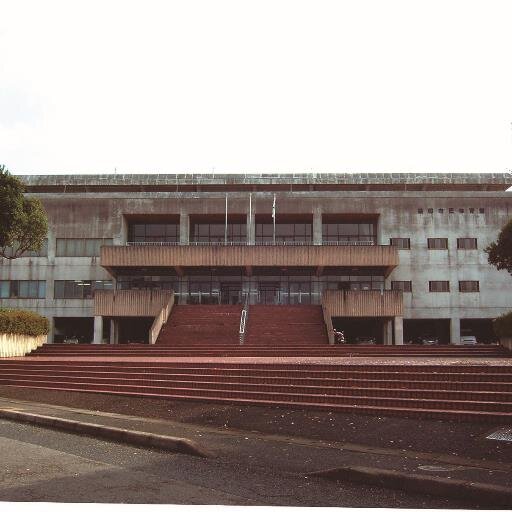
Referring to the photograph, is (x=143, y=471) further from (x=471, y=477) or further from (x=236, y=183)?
(x=236, y=183)

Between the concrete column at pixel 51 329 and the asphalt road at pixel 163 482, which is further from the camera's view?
the concrete column at pixel 51 329

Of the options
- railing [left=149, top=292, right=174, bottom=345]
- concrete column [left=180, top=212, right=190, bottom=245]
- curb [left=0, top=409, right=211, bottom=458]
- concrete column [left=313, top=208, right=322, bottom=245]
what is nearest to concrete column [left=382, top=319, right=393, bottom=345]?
concrete column [left=313, top=208, right=322, bottom=245]

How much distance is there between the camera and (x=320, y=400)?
14.0m

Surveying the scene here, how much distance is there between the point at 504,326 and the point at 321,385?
39.0ft

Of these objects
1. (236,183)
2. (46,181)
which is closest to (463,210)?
(236,183)

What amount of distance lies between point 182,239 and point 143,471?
115 ft

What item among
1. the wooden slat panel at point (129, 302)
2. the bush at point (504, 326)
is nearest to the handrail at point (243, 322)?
the wooden slat panel at point (129, 302)

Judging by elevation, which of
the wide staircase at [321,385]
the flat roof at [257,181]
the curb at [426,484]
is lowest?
the curb at [426,484]

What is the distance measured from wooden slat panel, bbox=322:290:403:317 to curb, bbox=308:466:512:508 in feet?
99.6

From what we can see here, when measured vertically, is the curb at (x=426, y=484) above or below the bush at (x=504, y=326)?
below

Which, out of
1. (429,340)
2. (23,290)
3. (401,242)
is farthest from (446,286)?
(23,290)

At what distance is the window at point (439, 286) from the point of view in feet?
140

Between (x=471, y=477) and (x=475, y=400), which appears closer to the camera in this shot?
(x=471, y=477)

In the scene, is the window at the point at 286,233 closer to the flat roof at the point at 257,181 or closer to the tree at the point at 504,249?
the flat roof at the point at 257,181
